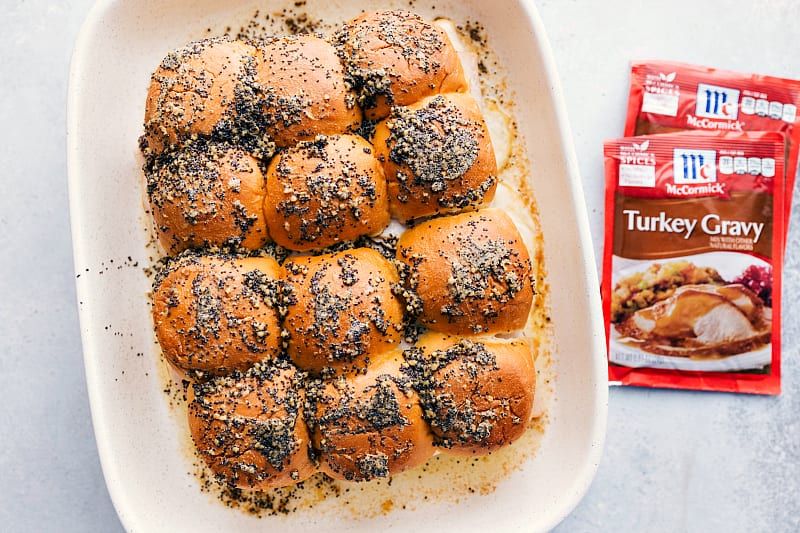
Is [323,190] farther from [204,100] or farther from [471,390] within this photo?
[471,390]

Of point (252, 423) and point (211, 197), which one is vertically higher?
point (211, 197)

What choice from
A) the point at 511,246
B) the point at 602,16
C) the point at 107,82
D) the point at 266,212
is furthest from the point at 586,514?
the point at 107,82

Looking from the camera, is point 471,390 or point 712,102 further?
point 712,102

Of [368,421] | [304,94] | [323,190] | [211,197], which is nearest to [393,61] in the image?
[304,94]

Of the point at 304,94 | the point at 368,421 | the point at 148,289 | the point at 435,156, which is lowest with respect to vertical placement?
the point at 368,421

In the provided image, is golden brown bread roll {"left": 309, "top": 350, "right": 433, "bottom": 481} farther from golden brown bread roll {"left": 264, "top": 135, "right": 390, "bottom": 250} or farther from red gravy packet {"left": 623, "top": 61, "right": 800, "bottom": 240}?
red gravy packet {"left": 623, "top": 61, "right": 800, "bottom": 240}

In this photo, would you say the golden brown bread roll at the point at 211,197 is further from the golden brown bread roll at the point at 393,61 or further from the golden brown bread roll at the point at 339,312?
the golden brown bread roll at the point at 393,61

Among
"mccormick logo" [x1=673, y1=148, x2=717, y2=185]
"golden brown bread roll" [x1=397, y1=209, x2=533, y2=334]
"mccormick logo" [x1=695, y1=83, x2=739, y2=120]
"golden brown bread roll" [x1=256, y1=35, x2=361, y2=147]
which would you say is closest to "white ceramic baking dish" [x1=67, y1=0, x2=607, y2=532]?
"golden brown bread roll" [x1=397, y1=209, x2=533, y2=334]

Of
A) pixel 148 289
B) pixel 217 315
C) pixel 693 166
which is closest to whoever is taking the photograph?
pixel 217 315
